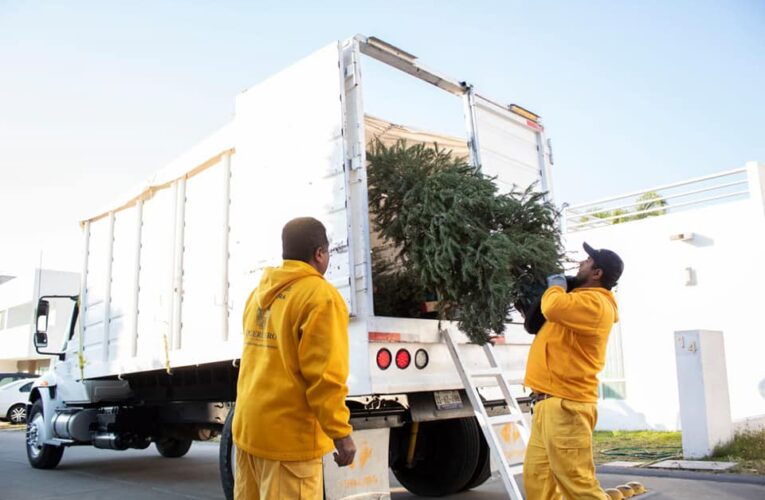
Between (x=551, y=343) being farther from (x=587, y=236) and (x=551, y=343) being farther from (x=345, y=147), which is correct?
(x=587, y=236)

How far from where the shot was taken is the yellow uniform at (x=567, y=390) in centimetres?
346

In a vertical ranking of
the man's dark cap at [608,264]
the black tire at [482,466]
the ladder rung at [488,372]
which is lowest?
the black tire at [482,466]

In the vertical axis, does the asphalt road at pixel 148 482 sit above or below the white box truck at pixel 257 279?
below

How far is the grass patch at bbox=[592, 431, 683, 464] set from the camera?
309 inches

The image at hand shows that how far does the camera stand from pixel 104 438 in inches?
300

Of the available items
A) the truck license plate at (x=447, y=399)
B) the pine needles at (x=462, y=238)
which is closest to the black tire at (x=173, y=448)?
the truck license plate at (x=447, y=399)

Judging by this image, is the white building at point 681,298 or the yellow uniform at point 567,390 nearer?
the yellow uniform at point 567,390

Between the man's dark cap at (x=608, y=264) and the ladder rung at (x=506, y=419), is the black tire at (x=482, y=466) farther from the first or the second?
the man's dark cap at (x=608, y=264)

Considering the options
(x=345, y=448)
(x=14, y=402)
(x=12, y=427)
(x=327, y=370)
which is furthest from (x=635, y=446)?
(x=14, y=402)

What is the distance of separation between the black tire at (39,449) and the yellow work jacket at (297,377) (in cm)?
721

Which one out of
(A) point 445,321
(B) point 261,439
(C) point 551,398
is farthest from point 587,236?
(B) point 261,439

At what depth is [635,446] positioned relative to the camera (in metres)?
8.89

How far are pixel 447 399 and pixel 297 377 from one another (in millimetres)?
2448

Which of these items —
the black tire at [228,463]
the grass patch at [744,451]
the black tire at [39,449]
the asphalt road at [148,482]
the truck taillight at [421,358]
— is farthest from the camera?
the black tire at [39,449]
